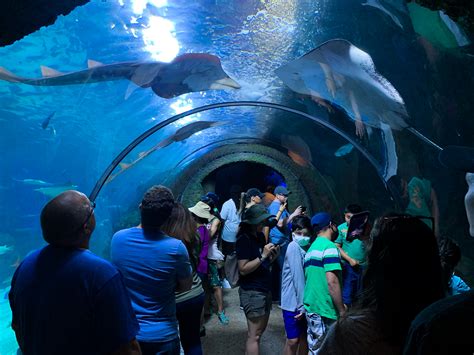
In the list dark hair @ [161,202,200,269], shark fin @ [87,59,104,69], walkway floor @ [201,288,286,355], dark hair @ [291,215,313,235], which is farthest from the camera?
shark fin @ [87,59,104,69]

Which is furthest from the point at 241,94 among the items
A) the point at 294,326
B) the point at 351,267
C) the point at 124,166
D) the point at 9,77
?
the point at 294,326

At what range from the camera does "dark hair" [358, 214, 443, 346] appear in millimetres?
1294

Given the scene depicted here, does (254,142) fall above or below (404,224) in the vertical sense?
below

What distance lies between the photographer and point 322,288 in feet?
11.0

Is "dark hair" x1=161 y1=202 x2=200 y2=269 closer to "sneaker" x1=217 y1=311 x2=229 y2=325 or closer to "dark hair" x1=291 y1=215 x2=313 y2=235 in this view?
"dark hair" x1=291 y1=215 x2=313 y2=235

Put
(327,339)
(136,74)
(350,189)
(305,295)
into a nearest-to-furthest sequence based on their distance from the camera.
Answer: (327,339) < (305,295) < (136,74) < (350,189)

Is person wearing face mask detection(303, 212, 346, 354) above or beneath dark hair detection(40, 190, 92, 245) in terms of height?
beneath

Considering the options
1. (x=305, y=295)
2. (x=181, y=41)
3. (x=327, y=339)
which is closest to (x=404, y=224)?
(x=327, y=339)

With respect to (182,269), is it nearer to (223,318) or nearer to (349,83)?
(223,318)

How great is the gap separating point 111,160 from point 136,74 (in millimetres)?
2513

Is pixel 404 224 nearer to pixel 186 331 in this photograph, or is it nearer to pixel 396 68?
pixel 186 331

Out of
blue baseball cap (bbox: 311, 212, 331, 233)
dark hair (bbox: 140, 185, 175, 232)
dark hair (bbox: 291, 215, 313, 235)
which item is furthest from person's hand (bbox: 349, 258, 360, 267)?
dark hair (bbox: 140, 185, 175, 232)

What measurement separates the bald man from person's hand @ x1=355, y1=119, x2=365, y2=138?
6000mm

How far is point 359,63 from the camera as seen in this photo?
4980 millimetres
